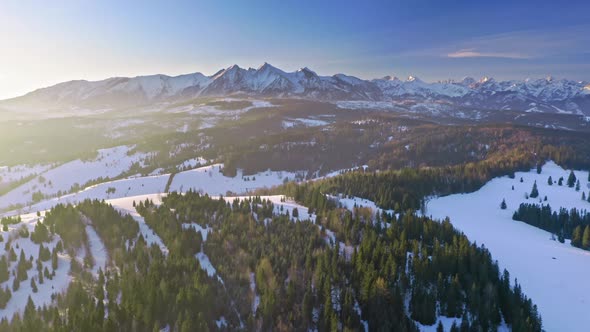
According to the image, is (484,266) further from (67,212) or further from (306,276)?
(67,212)

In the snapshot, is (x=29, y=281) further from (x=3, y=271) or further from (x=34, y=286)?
(x=3, y=271)

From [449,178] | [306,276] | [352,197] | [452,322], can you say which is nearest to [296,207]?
[352,197]

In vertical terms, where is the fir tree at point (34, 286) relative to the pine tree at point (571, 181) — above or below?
above

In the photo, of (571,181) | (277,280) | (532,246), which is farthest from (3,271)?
(571,181)

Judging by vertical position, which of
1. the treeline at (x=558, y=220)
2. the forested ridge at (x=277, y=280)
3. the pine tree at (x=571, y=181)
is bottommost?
the treeline at (x=558, y=220)

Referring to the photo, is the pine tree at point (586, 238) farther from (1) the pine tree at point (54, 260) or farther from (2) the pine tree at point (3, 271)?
(2) the pine tree at point (3, 271)

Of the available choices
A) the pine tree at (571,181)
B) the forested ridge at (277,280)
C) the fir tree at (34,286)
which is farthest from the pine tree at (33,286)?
the pine tree at (571,181)

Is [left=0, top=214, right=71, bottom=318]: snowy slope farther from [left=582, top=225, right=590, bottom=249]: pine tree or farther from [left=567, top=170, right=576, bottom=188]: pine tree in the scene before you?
[left=567, top=170, right=576, bottom=188]: pine tree
